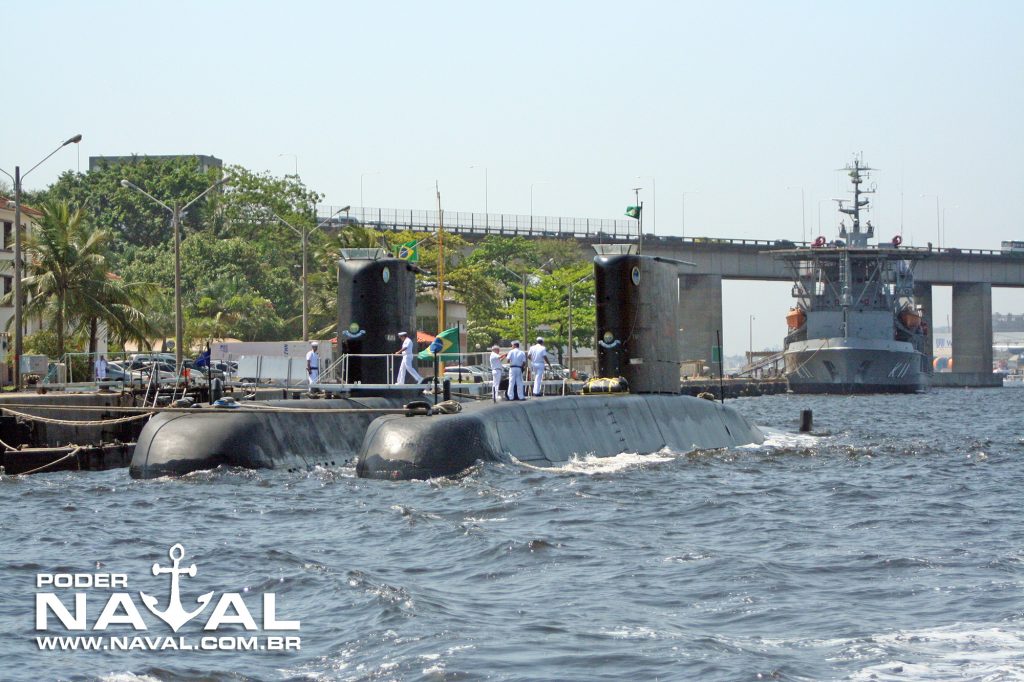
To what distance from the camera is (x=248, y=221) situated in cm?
8269

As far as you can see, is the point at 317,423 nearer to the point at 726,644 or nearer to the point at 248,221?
the point at 726,644

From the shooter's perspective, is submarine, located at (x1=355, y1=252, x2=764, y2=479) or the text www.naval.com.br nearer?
the text www.naval.com.br

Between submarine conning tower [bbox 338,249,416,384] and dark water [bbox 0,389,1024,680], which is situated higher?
submarine conning tower [bbox 338,249,416,384]

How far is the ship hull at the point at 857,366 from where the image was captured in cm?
9550

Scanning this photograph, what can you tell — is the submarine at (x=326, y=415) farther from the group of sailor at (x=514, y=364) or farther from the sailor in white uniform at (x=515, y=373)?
the sailor in white uniform at (x=515, y=373)

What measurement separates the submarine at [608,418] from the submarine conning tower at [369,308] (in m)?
4.40

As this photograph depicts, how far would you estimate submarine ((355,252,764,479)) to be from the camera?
71.4 feet

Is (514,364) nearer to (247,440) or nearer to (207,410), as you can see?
(247,440)

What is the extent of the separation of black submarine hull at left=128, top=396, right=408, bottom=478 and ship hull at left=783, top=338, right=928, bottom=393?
7483cm

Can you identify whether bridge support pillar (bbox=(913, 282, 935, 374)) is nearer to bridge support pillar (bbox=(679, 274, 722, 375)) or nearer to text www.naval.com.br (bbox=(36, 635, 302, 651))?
bridge support pillar (bbox=(679, 274, 722, 375))

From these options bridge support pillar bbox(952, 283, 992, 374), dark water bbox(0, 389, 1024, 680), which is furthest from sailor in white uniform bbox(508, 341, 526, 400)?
bridge support pillar bbox(952, 283, 992, 374)

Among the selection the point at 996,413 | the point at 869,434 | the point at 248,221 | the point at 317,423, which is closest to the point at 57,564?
the point at 317,423

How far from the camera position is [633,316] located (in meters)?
29.4
